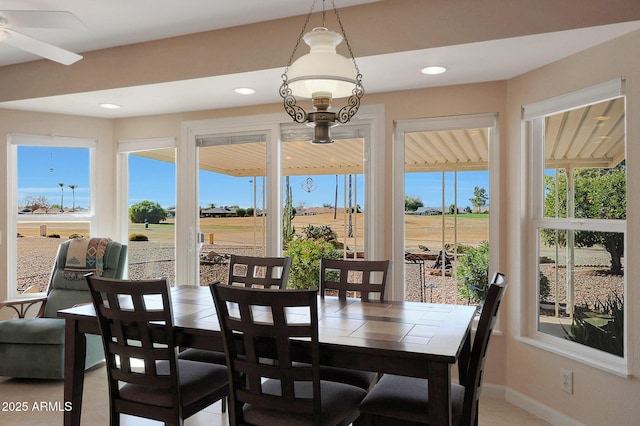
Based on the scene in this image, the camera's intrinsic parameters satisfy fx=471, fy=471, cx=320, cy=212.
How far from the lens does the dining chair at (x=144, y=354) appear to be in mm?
2107

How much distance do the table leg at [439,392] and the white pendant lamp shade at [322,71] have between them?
47.6 inches

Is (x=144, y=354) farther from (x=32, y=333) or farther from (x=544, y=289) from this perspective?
(x=544, y=289)

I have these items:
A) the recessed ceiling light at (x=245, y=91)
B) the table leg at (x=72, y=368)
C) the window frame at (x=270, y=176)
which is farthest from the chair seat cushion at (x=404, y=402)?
the recessed ceiling light at (x=245, y=91)

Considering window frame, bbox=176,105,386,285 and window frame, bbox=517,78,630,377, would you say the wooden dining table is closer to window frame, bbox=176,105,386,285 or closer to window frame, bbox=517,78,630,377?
Answer: window frame, bbox=517,78,630,377

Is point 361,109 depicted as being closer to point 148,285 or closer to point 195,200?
point 195,200

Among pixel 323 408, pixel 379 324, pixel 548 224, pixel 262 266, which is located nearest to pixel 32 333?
pixel 262 266

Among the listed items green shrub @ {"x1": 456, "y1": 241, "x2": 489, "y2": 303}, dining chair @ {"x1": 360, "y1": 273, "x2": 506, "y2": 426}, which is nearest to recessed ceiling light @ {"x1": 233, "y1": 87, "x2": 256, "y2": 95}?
green shrub @ {"x1": 456, "y1": 241, "x2": 489, "y2": 303}

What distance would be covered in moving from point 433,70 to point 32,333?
351 centimetres

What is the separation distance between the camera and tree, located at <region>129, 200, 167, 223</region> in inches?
190

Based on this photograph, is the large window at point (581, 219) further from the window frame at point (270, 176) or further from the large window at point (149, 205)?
the large window at point (149, 205)

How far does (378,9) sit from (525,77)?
117 cm

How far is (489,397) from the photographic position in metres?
3.46

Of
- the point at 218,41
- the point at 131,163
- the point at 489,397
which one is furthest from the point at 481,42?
the point at 131,163

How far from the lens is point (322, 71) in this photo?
1986 millimetres
